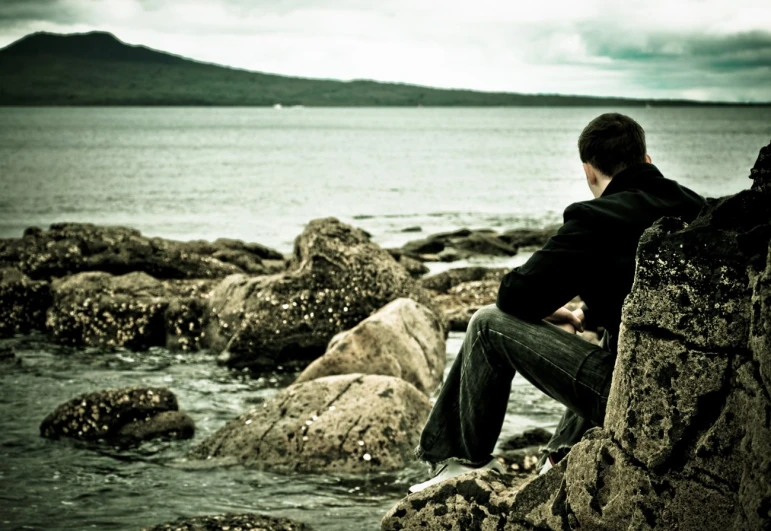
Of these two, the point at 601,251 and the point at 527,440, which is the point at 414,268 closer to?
the point at 527,440

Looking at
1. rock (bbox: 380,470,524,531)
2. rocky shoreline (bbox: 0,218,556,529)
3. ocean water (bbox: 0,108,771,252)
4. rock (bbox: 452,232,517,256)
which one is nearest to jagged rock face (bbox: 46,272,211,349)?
rocky shoreline (bbox: 0,218,556,529)

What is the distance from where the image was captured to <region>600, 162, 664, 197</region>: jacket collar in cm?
491

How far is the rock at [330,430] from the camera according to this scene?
8336mm

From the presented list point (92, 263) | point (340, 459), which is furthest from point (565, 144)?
point (340, 459)

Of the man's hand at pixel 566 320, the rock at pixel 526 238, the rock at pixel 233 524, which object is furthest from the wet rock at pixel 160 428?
the rock at pixel 526 238

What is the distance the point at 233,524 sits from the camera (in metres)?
6.02

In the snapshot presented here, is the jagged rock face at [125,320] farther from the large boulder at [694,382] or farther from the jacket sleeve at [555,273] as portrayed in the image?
the large boulder at [694,382]

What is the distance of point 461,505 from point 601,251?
1.50 metres

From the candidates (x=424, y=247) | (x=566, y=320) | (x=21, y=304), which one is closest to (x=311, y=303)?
(x=21, y=304)

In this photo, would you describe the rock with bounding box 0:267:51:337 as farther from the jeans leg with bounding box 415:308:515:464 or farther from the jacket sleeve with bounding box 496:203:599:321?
the jacket sleeve with bounding box 496:203:599:321

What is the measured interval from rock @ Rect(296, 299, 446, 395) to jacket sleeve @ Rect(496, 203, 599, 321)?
5.25 meters

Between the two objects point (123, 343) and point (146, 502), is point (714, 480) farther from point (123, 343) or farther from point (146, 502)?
point (123, 343)

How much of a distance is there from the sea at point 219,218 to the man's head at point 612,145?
11.4ft

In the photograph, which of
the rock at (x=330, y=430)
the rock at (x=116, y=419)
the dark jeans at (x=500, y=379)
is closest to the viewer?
the dark jeans at (x=500, y=379)
